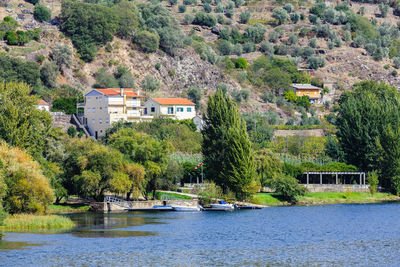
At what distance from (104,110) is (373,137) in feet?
168

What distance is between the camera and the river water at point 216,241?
59188mm

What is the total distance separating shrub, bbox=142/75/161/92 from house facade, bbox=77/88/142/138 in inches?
994

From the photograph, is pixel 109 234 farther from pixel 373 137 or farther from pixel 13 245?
pixel 373 137

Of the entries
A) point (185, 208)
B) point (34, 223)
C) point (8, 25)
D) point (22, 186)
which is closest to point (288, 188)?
point (185, 208)

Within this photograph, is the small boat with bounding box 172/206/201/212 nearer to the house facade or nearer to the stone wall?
the stone wall

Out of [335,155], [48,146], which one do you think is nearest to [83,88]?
[335,155]

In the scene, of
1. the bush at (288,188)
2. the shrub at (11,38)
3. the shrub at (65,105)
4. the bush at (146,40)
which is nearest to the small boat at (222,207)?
the bush at (288,188)

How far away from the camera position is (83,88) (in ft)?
552

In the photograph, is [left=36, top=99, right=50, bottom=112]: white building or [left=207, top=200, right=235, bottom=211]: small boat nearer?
[left=207, top=200, right=235, bottom=211]: small boat

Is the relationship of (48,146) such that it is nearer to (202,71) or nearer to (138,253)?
(138,253)

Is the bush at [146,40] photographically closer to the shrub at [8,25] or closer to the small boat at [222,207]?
the shrub at [8,25]

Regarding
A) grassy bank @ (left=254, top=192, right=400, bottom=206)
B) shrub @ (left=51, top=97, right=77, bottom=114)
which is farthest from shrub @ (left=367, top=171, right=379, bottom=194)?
shrub @ (left=51, top=97, right=77, bottom=114)

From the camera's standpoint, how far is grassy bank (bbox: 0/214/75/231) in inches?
2874

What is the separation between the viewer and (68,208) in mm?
92812
